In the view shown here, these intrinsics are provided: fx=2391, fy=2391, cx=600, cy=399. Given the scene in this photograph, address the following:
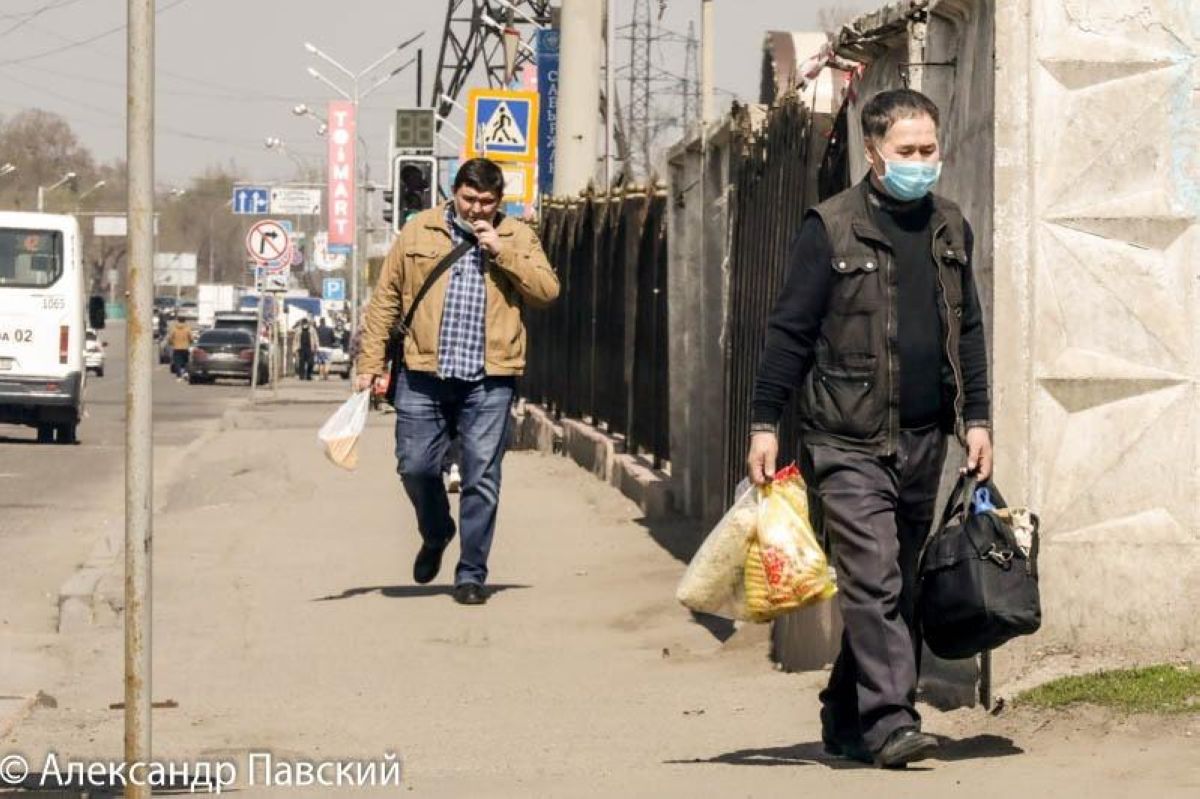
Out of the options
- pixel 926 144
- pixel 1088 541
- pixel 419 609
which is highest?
pixel 926 144

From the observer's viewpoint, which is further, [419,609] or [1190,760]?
[419,609]

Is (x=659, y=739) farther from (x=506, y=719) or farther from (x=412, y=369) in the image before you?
(x=412, y=369)

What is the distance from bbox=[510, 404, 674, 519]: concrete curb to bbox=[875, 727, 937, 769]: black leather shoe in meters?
7.62

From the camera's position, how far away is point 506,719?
26.1ft

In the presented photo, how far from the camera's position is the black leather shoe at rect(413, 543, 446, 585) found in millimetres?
10984

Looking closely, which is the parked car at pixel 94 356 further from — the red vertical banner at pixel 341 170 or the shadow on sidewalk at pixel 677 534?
the shadow on sidewalk at pixel 677 534

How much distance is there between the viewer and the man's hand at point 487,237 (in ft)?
33.8

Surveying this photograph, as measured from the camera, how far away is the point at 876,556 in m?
6.39

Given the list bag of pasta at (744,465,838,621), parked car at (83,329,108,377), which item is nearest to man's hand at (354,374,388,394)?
bag of pasta at (744,465,838,621)

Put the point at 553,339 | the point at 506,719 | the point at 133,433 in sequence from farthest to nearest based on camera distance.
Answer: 1. the point at 553,339
2. the point at 506,719
3. the point at 133,433

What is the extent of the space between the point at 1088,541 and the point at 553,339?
50.4 feet

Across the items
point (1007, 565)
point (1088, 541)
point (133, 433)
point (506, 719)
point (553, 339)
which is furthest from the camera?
point (553, 339)

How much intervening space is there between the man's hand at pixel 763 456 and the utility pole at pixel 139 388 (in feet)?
5.72

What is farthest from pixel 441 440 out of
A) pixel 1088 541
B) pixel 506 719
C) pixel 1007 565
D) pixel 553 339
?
pixel 553 339
